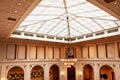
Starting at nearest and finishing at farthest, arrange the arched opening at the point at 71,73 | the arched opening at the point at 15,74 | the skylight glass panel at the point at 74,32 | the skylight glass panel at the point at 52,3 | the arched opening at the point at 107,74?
the skylight glass panel at the point at 52,3 → the skylight glass panel at the point at 74,32 → the arched opening at the point at 15,74 → the arched opening at the point at 107,74 → the arched opening at the point at 71,73

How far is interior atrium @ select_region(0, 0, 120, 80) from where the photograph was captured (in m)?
8.62

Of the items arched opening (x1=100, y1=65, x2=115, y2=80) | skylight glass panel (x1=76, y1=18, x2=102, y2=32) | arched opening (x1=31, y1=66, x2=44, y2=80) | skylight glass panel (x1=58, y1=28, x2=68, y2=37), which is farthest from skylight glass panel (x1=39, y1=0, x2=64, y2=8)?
arched opening (x1=100, y1=65, x2=115, y2=80)

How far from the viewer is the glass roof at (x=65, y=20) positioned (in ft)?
27.0

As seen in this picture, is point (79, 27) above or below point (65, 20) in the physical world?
below

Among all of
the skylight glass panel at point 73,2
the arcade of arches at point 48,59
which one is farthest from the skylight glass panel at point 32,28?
the skylight glass panel at point 73,2

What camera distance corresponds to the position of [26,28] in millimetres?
11812

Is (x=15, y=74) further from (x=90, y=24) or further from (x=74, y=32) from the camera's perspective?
(x=90, y=24)

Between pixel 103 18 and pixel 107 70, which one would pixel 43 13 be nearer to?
pixel 103 18

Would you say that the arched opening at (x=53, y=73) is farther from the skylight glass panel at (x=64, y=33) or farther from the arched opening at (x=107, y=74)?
the arched opening at (x=107, y=74)

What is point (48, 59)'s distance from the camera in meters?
15.6

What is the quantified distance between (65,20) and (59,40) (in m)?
4.33

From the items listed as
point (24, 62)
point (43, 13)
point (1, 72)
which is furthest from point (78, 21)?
point (1, 72)

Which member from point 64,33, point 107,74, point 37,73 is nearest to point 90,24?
point 64,33

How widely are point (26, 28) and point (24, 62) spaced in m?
4.07
